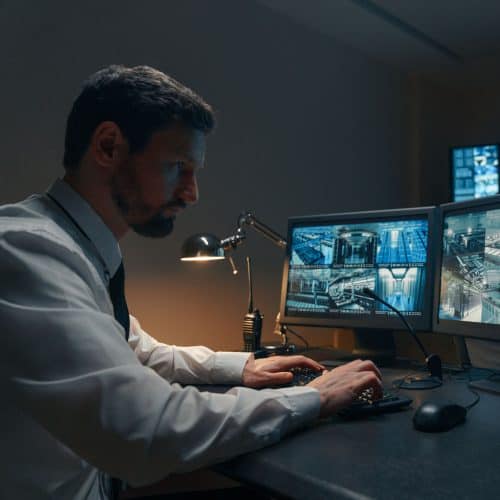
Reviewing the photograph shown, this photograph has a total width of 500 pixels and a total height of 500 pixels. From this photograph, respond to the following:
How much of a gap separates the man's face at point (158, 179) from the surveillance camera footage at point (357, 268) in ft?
2.68

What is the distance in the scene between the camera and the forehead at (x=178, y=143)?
1062 mm

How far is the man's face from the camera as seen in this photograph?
1.06 m

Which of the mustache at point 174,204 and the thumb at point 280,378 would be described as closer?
the mustache at point 174,204

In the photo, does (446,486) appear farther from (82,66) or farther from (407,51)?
(407,51)

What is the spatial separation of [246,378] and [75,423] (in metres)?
0.66

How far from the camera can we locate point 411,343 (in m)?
2.02

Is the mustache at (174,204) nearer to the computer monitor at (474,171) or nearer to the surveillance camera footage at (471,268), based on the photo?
the surveillance camera footage at (471,268)

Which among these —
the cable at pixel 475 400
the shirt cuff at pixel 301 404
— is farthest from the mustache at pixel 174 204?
the cable at pixel 475 400

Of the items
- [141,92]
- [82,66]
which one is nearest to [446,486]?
[141,92]

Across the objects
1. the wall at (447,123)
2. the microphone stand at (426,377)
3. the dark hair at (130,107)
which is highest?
the wall at (447,123)

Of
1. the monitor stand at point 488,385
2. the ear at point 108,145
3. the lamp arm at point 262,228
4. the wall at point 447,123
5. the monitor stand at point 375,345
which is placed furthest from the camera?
the wall at point 447,123

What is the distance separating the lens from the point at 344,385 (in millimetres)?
1053

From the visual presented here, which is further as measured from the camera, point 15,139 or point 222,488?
point 222,488

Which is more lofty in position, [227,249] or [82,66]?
[82,66]
